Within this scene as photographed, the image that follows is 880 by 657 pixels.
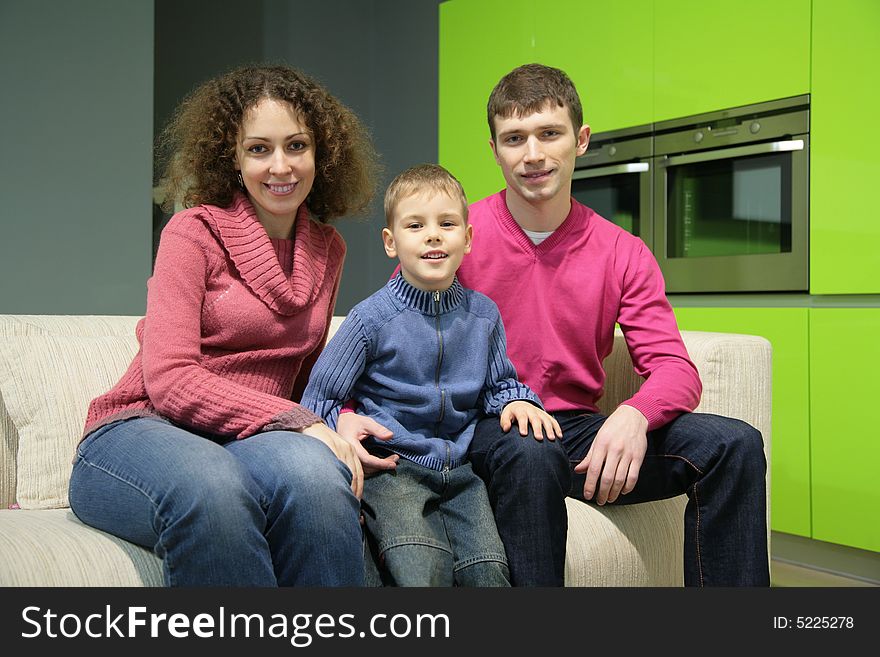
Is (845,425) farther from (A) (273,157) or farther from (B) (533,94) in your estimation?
(A) (273,157)

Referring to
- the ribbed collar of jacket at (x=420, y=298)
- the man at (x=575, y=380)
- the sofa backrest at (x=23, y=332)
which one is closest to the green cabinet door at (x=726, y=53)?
the man at (x=575, y=380)

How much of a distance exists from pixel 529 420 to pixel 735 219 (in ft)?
5.06

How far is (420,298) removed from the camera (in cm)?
149

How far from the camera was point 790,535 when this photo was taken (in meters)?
2.61

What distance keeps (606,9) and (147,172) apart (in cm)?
174

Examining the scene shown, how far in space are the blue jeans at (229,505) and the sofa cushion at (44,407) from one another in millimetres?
224

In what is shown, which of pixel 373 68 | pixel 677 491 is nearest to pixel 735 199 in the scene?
pixel 677 491

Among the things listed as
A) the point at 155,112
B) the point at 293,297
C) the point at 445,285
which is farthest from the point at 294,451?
the point at 155,112

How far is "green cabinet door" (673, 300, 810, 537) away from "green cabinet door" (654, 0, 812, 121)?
64cm

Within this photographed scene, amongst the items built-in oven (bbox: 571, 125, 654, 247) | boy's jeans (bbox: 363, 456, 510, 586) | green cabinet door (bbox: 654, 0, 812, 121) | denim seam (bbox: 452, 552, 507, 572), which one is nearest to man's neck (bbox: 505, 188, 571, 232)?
boy's jeans (bbox: 363, 456, 510, 586)

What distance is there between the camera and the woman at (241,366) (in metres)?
1.14

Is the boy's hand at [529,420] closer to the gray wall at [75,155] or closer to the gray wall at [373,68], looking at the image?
the gray wall at [75,155]

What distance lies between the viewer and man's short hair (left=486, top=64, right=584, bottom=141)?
1664mm

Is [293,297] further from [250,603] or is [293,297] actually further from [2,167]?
[2,167]
